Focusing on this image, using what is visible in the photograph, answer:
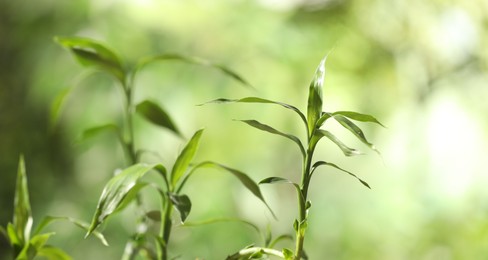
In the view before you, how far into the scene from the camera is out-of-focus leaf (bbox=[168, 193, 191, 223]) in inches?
9.7

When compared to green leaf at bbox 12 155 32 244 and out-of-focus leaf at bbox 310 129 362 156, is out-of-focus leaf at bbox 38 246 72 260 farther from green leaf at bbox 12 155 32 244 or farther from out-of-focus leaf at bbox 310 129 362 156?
out-of-focus leaf at bbox 310 129 362 156

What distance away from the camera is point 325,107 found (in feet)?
3.41

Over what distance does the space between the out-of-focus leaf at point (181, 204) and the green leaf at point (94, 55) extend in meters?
0.12

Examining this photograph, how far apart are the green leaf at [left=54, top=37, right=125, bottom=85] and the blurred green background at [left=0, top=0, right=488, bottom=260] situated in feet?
2.09

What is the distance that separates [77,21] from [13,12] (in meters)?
0.24

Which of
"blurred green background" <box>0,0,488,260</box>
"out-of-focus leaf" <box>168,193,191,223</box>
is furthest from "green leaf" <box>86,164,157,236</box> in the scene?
"blurred green background" <box>0,0,488,260</box>

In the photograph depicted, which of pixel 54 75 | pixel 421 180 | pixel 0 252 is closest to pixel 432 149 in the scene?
pixel 421 180

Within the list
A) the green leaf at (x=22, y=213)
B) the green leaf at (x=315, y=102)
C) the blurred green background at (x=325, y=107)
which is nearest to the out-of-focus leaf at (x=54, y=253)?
the green leaf at (x=22, y=213)

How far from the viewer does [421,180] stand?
3.49 ft

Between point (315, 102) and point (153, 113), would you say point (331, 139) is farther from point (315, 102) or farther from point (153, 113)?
point (153, 113)

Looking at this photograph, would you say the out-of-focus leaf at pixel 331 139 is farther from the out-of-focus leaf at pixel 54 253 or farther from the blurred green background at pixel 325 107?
the blurred green background at pixel 325 107

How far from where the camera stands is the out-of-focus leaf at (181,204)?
245mm

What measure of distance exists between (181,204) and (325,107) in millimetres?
803

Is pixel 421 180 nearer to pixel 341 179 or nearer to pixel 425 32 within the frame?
pixel 341 179
